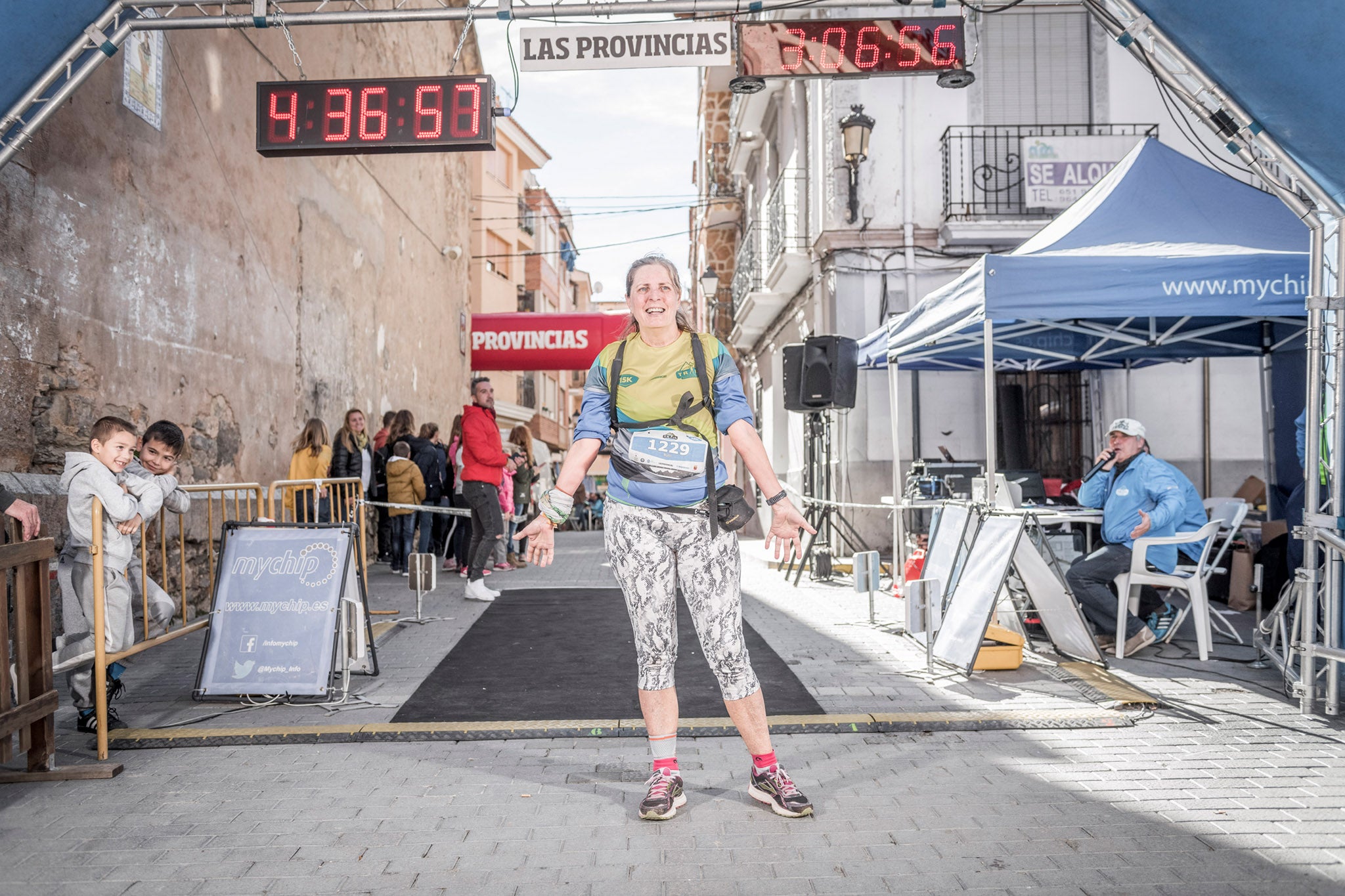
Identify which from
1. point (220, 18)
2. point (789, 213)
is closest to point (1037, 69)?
point (789, 213)

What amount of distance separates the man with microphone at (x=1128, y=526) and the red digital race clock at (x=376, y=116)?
4.72 meters

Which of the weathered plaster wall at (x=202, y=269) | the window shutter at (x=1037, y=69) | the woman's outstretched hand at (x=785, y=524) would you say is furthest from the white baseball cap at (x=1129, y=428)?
the window shutter at (x=1037, y=69)

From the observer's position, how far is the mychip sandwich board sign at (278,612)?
5.32 m

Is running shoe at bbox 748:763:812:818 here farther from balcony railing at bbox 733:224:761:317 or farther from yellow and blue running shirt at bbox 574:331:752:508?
balcony railing at bbox 733:224:761:317

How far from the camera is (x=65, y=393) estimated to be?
679cm

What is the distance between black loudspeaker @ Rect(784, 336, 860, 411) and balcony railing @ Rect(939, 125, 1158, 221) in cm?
415

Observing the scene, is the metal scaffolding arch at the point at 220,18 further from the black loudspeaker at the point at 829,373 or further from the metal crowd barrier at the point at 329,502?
the black loudspeaker at the point at 829,373

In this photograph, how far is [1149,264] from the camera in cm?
673

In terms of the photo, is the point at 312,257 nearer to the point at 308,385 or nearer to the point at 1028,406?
the point at 308,385

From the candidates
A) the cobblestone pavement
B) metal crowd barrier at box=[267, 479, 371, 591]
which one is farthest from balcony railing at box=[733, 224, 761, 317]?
the cobblestone pavement

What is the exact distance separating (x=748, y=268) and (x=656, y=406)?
56.8ft

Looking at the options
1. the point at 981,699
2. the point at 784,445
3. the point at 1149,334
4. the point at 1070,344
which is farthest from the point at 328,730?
the point at 784,445

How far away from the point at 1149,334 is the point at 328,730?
7520mm

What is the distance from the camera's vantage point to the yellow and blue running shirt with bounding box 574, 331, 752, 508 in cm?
363
